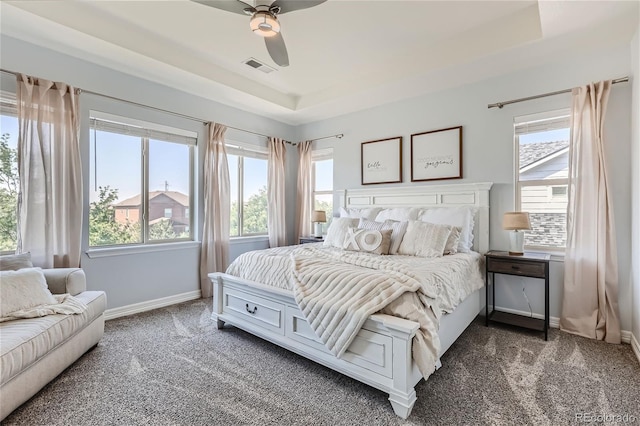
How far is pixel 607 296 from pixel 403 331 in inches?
91.3

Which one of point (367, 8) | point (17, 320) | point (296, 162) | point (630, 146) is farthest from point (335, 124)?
point (17, 320)

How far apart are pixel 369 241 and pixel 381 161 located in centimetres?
175

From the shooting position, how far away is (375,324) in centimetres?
182

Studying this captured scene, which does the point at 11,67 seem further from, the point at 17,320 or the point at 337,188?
the point at 337,188

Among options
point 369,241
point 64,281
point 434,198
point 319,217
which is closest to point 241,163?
point 319,217

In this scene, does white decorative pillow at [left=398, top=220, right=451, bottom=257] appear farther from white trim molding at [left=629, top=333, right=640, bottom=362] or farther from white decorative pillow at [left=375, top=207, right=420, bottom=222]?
white trim molding at [left=629, top=333, right=640, bottom=362]

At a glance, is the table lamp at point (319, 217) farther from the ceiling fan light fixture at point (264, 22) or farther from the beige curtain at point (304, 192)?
the ceiling fan light fixture at point (264, 22)

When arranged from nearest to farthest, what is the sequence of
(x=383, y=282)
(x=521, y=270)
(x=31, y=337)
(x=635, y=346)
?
(x=31, y=337) → (x=383, y=282) → (x=635, y=346) → (x=521, y=270)

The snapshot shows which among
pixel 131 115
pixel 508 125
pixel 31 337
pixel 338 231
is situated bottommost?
pixel 31 337

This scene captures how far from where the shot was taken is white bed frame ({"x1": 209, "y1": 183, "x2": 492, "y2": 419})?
5.64ft

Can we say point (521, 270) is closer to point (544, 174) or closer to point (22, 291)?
point (544, 174)

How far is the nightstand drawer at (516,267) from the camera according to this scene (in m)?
2.73

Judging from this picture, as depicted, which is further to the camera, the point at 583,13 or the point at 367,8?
the point at 367,8

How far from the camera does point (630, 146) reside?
2650 mm
